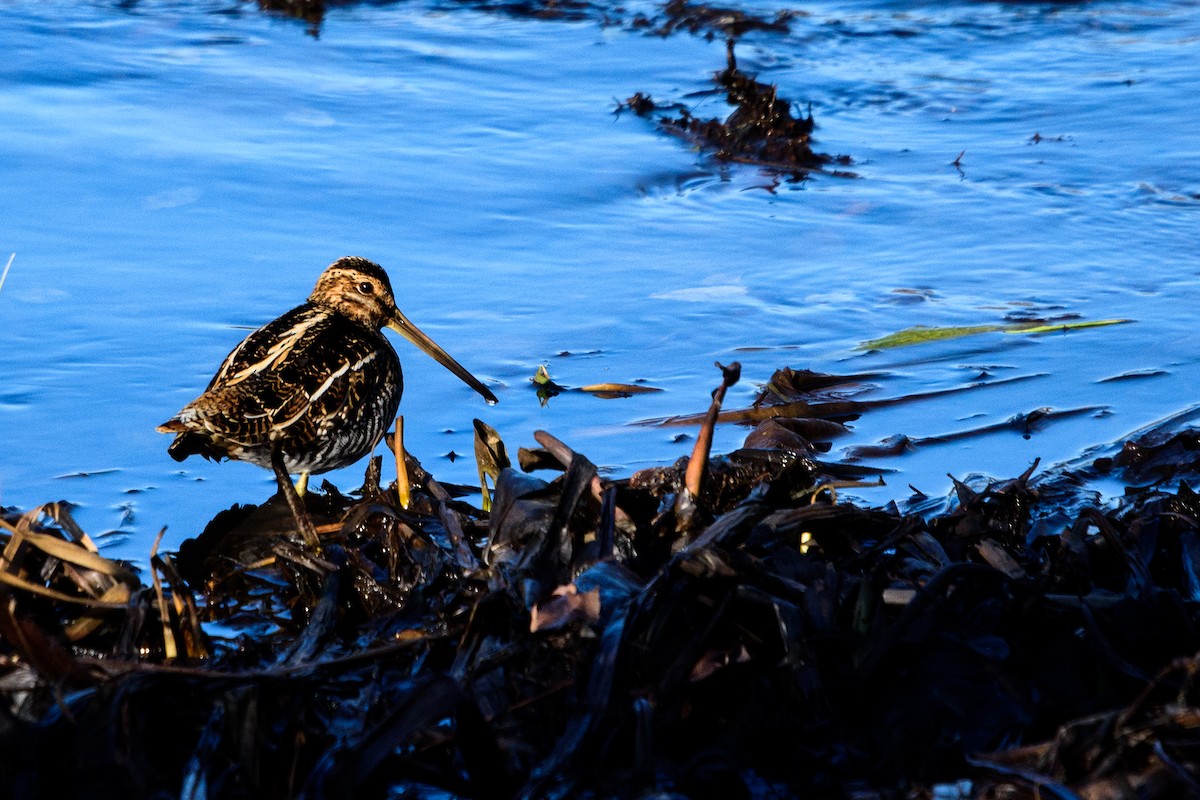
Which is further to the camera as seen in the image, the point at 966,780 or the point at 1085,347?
the point at 1085,347

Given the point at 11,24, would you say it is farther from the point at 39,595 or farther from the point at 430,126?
the point at 39,595

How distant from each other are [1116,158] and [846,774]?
5.48 metres

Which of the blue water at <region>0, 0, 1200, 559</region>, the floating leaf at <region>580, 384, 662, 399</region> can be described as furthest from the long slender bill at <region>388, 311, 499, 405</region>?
the floating leaf at <region>580, 384, 662, 399</region>

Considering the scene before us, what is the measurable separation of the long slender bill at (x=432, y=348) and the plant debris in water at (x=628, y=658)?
1.31 meters

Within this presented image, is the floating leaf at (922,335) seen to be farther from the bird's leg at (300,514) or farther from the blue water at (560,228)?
the bird's leg at (300,514)

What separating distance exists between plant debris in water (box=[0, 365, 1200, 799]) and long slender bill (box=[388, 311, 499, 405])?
131 cm

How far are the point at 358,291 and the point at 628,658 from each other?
2.33m

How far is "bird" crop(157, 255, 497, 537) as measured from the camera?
3842 mm

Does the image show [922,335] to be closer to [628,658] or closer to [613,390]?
[613,390]

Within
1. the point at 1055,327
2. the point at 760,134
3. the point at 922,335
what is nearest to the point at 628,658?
the point at 922,335

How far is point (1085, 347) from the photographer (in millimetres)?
5031

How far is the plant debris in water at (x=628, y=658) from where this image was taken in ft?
7.66

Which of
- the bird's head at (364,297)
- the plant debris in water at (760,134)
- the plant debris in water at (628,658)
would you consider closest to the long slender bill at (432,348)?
the bird's head at (364,297)

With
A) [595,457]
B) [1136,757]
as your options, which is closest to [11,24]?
[595,457]
